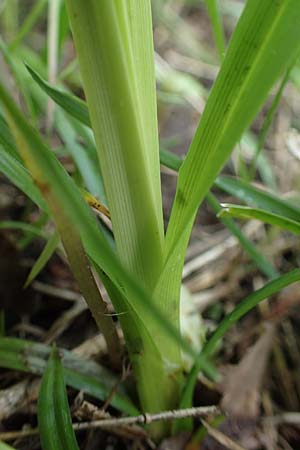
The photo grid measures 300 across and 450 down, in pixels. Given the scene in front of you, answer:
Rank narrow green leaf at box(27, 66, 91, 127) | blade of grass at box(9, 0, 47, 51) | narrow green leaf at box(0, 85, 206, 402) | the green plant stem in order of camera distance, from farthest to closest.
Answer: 1. blade of grass at box(9, 0, 47, 51)
2. narrow green leaf at box(27, 66, 91, 127)
3. the green plant stem
4. narrow green leaf at box(0, 85, 206, 402)

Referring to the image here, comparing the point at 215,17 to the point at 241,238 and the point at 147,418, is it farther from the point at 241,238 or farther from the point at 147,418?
the point at 147,418


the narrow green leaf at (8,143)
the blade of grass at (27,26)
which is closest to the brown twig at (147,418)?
the narrow green leaf at (8,143)

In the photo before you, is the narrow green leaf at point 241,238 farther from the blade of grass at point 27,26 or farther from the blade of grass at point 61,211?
the blade of grass at point 27,26

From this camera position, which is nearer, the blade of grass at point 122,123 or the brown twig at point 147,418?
the blade of grass at point 122,123

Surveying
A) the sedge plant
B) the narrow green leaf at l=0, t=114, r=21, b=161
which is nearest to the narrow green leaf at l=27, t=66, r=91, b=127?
the sedge plant

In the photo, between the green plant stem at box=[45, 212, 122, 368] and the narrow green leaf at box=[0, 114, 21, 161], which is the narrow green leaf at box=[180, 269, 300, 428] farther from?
the narrow green leaf at box=[0, 114, 21, 161]
